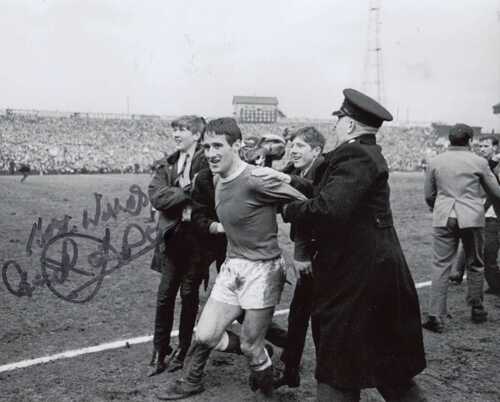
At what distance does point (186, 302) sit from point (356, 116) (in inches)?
91.6

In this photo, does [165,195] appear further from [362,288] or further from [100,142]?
[100,142]

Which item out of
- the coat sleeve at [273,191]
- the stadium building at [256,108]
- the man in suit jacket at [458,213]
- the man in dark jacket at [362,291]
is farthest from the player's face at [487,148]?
the stadium building at [256,108]

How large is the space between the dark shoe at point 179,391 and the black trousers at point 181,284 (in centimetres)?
50

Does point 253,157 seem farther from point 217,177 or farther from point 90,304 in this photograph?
point 90,304

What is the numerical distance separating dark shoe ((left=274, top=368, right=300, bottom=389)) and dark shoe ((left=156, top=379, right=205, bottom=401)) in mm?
626

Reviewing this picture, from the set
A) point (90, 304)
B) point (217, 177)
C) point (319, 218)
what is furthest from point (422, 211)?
point (319, 218)

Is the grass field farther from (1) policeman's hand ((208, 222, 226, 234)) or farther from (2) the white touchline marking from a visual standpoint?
(1) policeman's hand ((208, 222, 226, 234))

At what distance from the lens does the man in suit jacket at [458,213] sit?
5766 millimetres

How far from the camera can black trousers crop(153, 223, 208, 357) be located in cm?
459

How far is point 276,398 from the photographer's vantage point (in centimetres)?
414

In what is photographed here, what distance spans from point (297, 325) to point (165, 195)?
4.93ft

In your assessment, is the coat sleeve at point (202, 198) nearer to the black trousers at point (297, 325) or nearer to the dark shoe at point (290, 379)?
the black trousers at point (297, 325)
